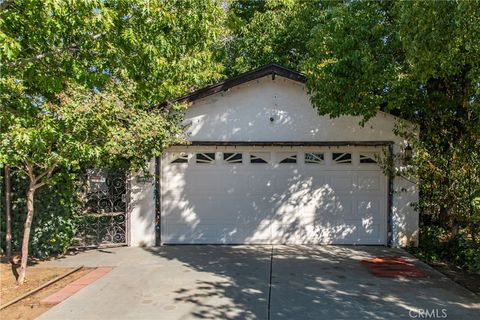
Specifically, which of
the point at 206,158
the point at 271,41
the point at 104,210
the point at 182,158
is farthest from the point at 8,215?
the point at 271,41

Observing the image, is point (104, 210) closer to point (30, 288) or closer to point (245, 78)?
point (30, 288)

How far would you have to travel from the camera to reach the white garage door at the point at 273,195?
8.70 metres

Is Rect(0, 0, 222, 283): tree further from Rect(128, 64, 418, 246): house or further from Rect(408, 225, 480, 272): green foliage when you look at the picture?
Rect(408, 225, 480, 272): green foliage

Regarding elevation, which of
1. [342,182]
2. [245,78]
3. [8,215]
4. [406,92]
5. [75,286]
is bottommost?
[75,286]

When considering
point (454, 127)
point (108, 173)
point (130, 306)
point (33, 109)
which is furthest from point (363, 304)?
point (108, 173)

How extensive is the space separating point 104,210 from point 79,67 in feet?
13.0

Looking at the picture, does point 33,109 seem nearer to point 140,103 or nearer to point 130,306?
point 140,103

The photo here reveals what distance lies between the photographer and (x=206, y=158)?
351 inches

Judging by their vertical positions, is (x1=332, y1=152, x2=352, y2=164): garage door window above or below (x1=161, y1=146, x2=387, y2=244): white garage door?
above

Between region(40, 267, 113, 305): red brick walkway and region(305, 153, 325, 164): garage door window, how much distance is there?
4848 millimetres

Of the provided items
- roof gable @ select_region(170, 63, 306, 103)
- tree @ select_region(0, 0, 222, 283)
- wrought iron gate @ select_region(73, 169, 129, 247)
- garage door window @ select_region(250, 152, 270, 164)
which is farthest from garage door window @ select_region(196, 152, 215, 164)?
tree @ select_region(0, 0, 222, 283)

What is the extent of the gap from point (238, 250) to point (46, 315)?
426cm

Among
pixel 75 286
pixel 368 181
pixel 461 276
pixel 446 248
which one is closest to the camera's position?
pixel 75 286

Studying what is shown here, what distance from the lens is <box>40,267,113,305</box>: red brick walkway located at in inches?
207
